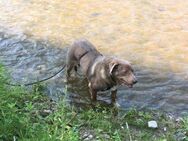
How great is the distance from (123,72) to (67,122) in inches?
65.8

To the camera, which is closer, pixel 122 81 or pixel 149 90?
pixel 122 81

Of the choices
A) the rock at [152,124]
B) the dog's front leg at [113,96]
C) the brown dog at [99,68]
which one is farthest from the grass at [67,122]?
the brown dog at [99,68]

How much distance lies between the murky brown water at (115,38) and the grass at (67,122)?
0.66m

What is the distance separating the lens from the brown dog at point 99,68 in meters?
6.62

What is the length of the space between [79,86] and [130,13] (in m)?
3.52

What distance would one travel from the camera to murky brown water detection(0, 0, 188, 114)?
24.8 ft

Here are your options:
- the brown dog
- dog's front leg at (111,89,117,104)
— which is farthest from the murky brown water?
the brown dog

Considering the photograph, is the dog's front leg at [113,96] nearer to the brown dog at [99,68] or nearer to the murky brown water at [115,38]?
the brown dog at [99,68]

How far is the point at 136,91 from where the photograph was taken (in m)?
7.48

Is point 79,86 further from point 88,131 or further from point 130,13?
point 130,13

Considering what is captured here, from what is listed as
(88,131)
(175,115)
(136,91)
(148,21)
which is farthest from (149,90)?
(148,21)

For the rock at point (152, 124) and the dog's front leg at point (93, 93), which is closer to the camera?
the rock at point (152, 124)

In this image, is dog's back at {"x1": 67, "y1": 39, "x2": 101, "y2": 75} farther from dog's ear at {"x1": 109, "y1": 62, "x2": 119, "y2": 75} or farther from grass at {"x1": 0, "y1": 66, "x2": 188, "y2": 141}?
grass at {"x1": 0, "y1": 66, "x2": 188, "y2": 141}

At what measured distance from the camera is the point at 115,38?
9.52 meters
